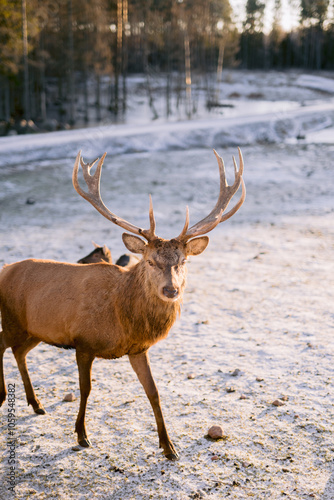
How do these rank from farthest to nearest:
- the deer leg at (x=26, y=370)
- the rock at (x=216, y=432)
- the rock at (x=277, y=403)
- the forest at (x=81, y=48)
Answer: the forest at (x=81, y=48), the rock at (x=277, y=403), the deer leg at (x=26, y=370), the rock at (x=216, y=432)

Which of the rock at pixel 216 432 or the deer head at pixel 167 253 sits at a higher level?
the deer head at pixel 167 253

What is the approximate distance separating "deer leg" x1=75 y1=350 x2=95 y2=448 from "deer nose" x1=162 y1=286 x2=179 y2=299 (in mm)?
883

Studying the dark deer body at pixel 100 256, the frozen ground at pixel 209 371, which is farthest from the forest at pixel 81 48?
the dark deer body at pixel 100 256

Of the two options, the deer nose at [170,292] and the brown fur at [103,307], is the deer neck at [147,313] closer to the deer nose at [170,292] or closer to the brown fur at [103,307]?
the brown fur at [103,307]

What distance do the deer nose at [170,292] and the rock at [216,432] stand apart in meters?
1.39

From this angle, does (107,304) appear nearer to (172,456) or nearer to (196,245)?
(196,245)

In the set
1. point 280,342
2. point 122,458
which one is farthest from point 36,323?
point 280,342

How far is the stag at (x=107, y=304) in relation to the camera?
13.4 feet

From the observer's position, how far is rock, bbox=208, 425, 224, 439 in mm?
4379

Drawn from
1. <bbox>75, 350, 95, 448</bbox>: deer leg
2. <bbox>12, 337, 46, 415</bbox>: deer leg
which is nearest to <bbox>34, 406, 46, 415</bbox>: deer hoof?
<bbox>12, 337, 46, 415</bbox>: deer leg

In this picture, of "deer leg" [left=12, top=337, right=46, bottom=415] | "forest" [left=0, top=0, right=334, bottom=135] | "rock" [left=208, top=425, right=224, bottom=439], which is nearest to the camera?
"rock" [left=208, top=425, right=224, bottom=439]

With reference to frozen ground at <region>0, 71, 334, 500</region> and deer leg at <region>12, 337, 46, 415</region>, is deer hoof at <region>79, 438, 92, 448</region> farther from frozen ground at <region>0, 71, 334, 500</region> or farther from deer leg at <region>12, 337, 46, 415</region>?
deer leg at <region>12, 337, 46, 415</region>

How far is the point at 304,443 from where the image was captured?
4.32m

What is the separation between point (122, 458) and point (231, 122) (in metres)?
22.5
